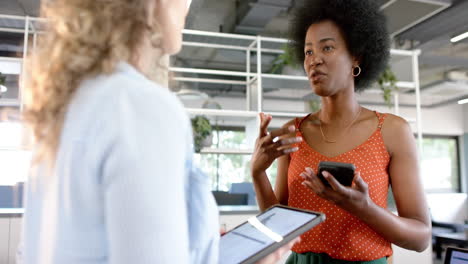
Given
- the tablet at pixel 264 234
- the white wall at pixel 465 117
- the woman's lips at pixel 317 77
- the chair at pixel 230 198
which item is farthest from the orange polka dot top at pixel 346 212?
the white wall at pixel 465 117

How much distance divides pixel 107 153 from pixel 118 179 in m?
0.03

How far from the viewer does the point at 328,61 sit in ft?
3.94

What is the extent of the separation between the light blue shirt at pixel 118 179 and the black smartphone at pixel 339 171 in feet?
1.68

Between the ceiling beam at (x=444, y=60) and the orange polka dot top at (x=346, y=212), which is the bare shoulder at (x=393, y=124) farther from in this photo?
the ceiling beam at (x=444, y=60)

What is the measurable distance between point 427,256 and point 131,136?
388cm

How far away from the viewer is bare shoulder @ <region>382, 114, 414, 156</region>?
3.68 feet

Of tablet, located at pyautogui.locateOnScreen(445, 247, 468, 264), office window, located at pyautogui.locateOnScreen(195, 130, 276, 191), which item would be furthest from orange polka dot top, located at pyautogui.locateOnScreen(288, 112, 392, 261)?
office window, located at pyautogui.locateOnScreen(195, 130, 276, 191)

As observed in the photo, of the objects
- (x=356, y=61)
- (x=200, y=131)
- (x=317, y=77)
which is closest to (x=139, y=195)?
(x=317, y=77)

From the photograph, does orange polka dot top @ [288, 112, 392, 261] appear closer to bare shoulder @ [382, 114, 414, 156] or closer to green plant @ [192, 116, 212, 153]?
bare shoulder @ [382, 114, 414, 156]

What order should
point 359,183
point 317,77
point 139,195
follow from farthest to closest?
point 317,77 < point 359,183 < point 139,195

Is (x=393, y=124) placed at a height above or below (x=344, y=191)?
above

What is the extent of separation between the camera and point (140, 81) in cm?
48

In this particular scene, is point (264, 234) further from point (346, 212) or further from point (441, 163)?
point (441, 163)

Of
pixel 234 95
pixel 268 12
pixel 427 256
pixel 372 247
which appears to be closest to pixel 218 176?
pixel 234 95
